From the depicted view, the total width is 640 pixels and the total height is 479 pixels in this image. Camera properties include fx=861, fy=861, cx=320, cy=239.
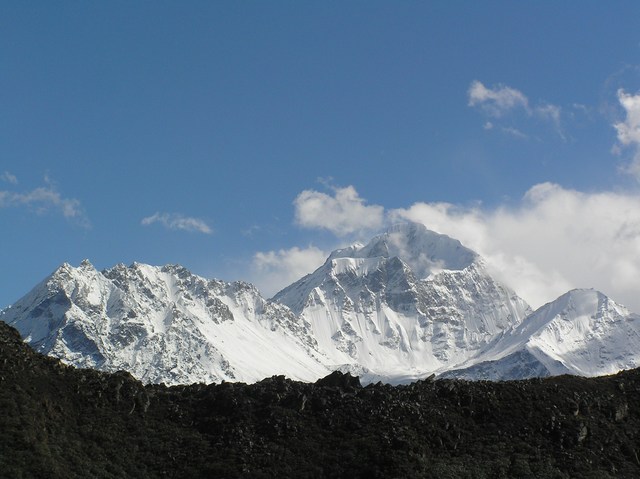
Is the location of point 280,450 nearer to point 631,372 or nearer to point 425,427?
point 425,427

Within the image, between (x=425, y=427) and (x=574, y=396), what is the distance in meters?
20.8

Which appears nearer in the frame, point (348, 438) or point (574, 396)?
point (348, 438)

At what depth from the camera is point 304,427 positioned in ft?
303

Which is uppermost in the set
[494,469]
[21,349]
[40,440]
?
[21,349]

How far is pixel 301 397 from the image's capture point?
96812mm

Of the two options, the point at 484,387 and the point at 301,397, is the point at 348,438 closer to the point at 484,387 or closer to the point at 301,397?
the point at 301,397

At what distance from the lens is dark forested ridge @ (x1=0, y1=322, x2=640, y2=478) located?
8425cm

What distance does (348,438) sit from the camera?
90.6m

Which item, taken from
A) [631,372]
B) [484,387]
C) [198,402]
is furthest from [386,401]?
[631,372]

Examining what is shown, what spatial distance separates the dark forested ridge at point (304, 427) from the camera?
84.2m

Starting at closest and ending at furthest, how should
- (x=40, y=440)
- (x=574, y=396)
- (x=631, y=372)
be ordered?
(x=40, y=440), (x=574, y=396), (x=631, y=372)

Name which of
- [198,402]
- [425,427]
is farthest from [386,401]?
[198,402]

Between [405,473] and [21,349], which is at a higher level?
[21,349]

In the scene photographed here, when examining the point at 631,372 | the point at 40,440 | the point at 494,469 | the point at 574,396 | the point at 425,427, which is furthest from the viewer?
the point at 631,372
